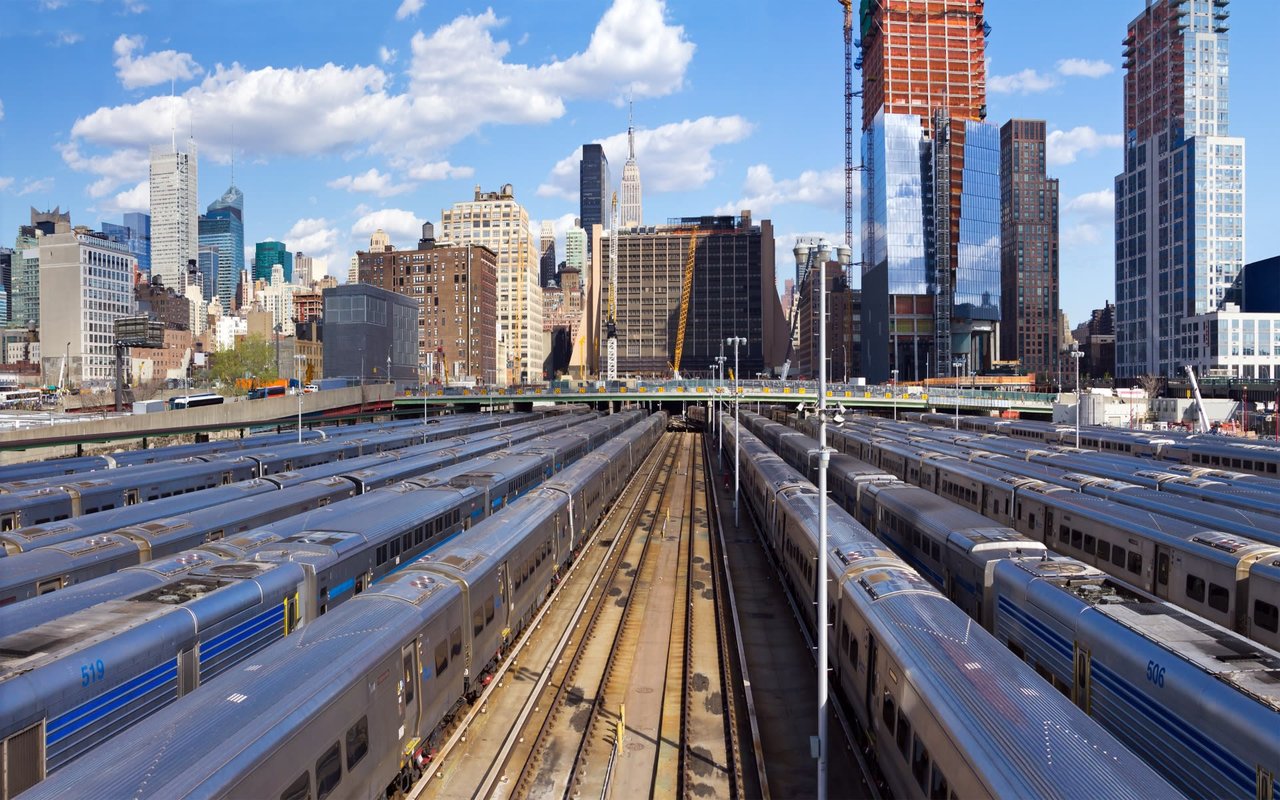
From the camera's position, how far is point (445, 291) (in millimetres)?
188875

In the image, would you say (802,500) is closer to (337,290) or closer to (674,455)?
(674,455)

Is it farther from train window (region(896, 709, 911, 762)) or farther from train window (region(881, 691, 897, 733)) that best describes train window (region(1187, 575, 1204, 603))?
train window (region(896, 709, 911, 762))

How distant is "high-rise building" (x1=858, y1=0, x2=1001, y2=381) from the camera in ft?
536

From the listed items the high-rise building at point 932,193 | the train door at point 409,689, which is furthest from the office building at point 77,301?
the train door at point 409,689

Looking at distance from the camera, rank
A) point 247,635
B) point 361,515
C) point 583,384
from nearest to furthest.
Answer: point 247,635
point 361,515
point 583,384

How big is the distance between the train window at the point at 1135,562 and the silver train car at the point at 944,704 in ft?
21.4

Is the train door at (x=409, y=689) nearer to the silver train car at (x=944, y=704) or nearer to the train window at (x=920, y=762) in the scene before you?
the silver train car at (x=944, y=704)

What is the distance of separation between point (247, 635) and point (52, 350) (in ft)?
563

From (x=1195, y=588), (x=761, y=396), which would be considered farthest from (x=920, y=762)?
(x=761, y=396)

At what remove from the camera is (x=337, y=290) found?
13162 centimetres

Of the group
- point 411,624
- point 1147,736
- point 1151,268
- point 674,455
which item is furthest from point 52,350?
point 1151,268

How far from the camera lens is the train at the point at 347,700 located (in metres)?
8.62

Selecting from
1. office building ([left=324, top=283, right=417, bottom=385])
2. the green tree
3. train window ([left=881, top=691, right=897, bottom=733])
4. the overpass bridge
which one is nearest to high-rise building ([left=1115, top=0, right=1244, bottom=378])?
the overpass bridge

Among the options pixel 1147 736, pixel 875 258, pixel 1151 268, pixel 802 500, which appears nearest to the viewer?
pixel 1147 736
